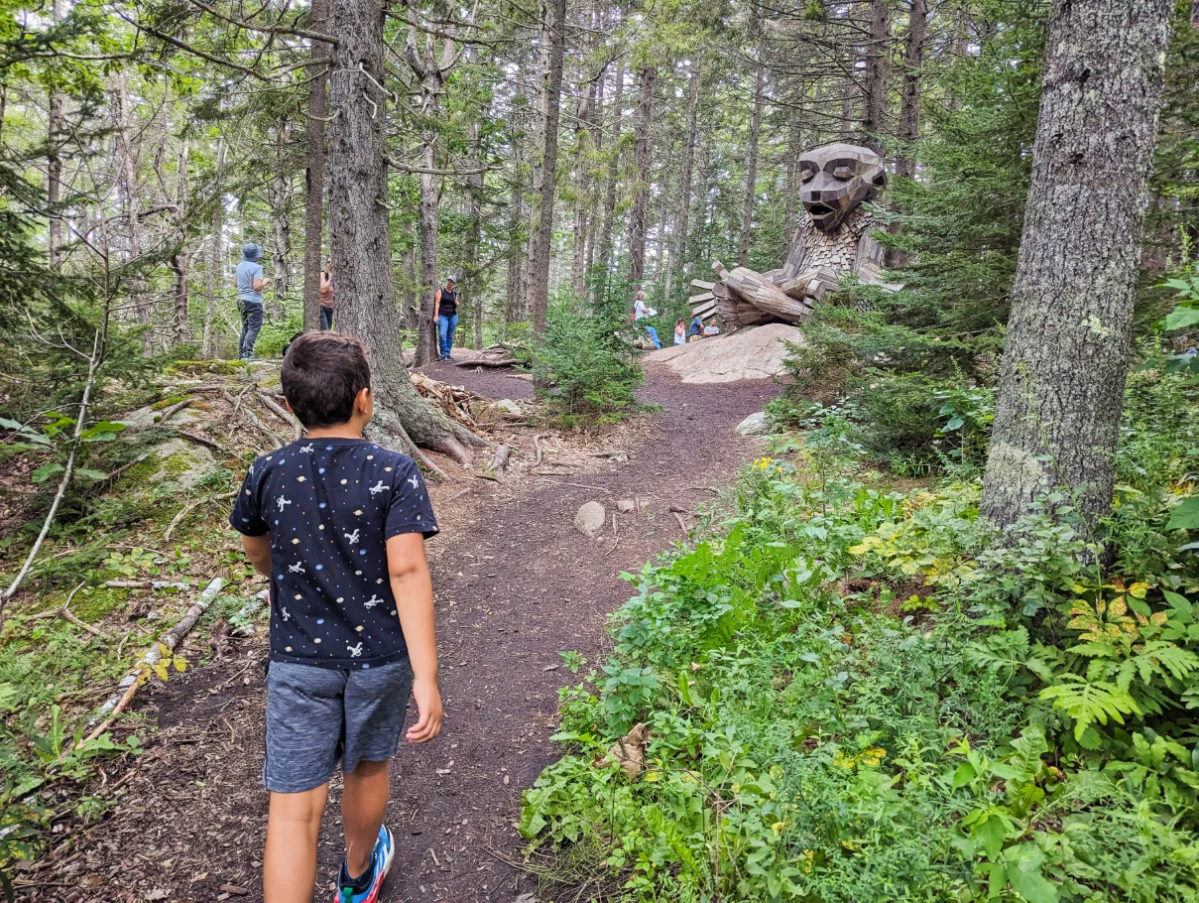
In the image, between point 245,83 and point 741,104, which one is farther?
point 741,104

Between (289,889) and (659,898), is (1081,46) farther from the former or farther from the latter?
(289,889)

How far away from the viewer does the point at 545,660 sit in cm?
425

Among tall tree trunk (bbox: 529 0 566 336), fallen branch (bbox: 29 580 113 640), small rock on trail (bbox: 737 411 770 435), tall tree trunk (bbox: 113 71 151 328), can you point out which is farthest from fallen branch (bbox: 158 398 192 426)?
small rock on trail (bbox: 737 411 770 435)

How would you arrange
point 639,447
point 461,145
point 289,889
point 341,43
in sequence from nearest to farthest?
point 289,889
point 341,43
point 639,447
point 461,145

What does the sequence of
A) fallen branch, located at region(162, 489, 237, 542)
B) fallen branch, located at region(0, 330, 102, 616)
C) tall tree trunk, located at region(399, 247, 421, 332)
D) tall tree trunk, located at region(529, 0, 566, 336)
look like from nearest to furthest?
1. fallen branch, located at region(0, 330, 102, 616)
2. fallen branch, located at region(162, 489, 237, 542)
3. tall tree trunk, located at region(529, 0, 566, 336)
4. tall tree trunk, located at region(399, 247, 421, 332)

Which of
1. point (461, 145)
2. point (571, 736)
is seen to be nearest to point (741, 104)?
point (461, 145)

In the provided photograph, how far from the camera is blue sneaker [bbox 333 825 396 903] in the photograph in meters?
2.33

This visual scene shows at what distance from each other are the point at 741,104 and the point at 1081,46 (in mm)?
29503

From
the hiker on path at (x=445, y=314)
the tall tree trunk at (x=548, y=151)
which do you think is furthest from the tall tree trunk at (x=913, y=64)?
the hiker on path at (x=445, y=314)

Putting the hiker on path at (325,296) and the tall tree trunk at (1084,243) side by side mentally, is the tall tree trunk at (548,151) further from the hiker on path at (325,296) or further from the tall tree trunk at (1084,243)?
the tall tree trunk at (1084,243)

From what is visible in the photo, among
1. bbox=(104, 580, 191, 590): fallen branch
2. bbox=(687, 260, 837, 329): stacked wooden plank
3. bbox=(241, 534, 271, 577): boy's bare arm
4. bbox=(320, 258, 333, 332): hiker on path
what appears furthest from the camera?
bbox=(687, 260, 837, 329): stacked wooden plank

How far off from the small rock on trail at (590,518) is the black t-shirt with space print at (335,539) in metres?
4.28

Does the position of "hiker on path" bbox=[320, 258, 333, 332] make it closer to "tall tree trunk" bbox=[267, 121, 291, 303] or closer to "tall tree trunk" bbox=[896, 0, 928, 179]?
"tall tree trunk" bbox=[267, 121, 291, 303]

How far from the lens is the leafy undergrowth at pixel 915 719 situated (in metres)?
1.76
